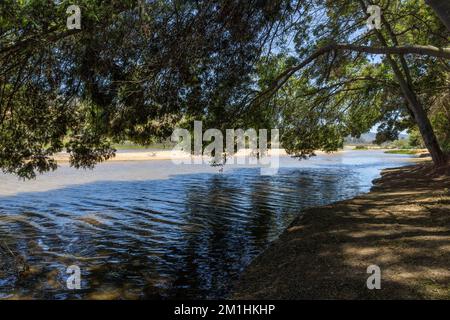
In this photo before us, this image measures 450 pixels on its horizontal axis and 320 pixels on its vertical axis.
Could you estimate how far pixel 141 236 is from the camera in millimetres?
11844

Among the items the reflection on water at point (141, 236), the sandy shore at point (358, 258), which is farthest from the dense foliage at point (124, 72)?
the sandy shore at point (358, 258)

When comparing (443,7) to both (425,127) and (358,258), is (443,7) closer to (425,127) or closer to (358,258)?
(358,258)

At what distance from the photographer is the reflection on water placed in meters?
7.50

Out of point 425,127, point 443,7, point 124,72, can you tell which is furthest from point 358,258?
point 425,127

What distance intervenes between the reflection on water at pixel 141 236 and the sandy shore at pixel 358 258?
1063 millimetres

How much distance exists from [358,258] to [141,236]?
7.26 metres

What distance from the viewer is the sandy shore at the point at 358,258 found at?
18.0ft

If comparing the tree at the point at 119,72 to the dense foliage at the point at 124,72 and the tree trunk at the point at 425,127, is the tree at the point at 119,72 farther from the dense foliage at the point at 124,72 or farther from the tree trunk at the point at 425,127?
the tree trunk at the point at 425,127

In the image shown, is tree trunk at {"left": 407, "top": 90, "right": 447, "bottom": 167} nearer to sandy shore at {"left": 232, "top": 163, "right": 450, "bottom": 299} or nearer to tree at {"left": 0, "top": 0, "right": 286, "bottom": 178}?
sandy shore at {"left": 232, "top": 163, "right": 450, "bottom": 299}

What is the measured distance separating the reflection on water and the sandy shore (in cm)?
106

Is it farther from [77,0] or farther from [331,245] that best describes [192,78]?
[331,245]

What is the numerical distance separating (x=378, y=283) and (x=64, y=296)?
5583 millimetres
